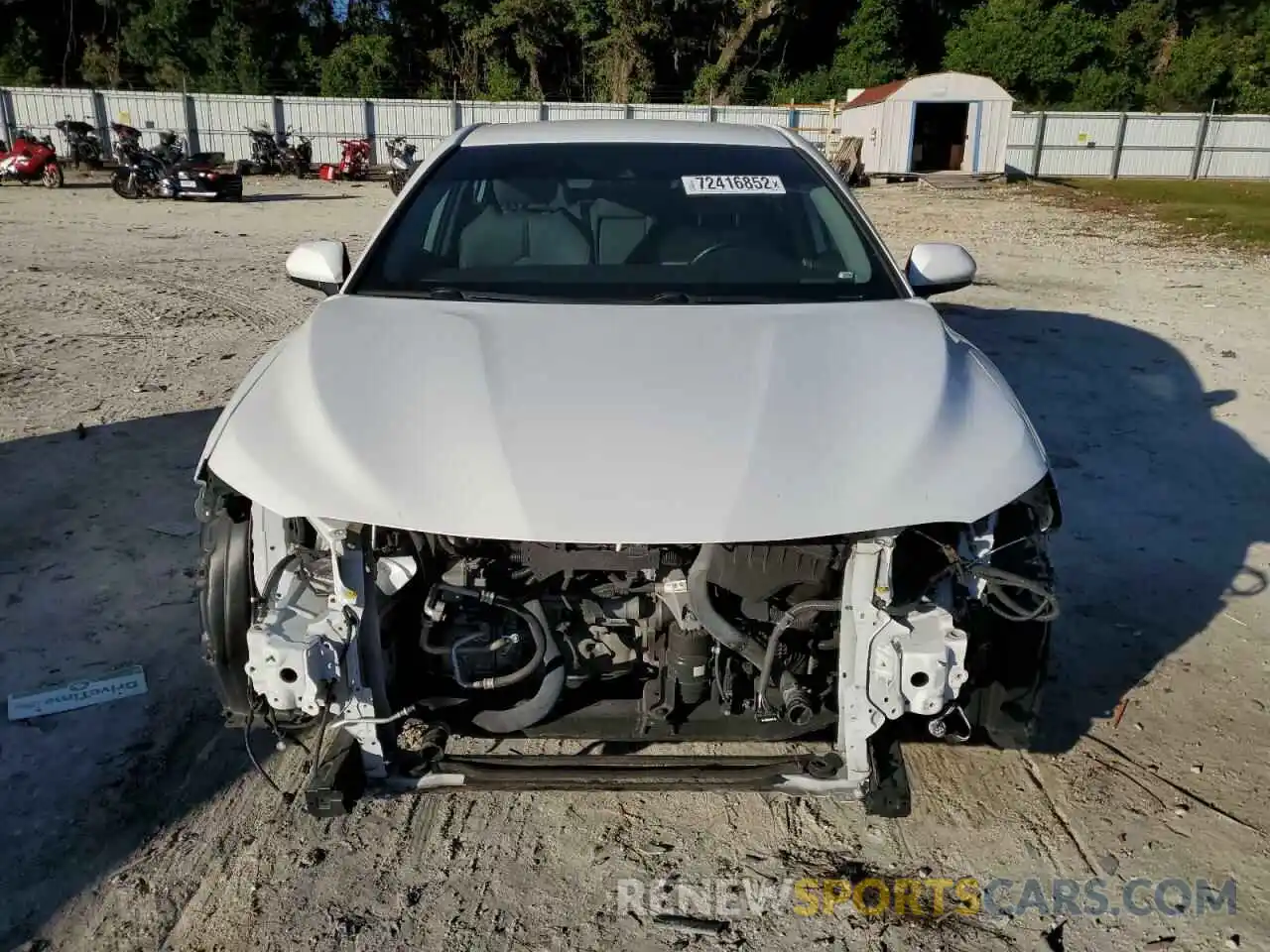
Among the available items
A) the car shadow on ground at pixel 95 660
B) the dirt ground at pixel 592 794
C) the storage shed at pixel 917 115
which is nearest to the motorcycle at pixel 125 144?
the dirt ground at pixel 592 794

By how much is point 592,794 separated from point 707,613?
814 mm

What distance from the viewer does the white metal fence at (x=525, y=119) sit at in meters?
26.1

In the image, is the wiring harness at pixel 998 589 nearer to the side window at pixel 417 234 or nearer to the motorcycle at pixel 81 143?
the side window at pixel 417 234

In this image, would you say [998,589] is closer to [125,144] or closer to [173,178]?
[173,178]

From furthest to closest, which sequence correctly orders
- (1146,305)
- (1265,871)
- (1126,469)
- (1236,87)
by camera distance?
(1236,87), (1146,305), (1126,469), (1265,871)

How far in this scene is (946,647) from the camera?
209 centimetres

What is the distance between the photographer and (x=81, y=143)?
23203 millimetres

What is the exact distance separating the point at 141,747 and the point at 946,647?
7.54 ft

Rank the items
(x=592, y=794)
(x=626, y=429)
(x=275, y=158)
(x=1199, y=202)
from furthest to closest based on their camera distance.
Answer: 1. (x=275, y=158)
2. (x=1199, y=202)
3. (x=592, y=794)
4. (x=626, y=429)

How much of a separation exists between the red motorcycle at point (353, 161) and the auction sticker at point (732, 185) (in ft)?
73.9

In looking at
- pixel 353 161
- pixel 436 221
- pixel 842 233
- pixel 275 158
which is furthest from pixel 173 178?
pixel 842 233

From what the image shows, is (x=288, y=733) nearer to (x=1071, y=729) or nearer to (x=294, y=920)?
(x=294, y=920)

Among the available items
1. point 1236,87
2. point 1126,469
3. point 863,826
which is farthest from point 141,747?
point 1236,87

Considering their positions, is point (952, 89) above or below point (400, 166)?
above
